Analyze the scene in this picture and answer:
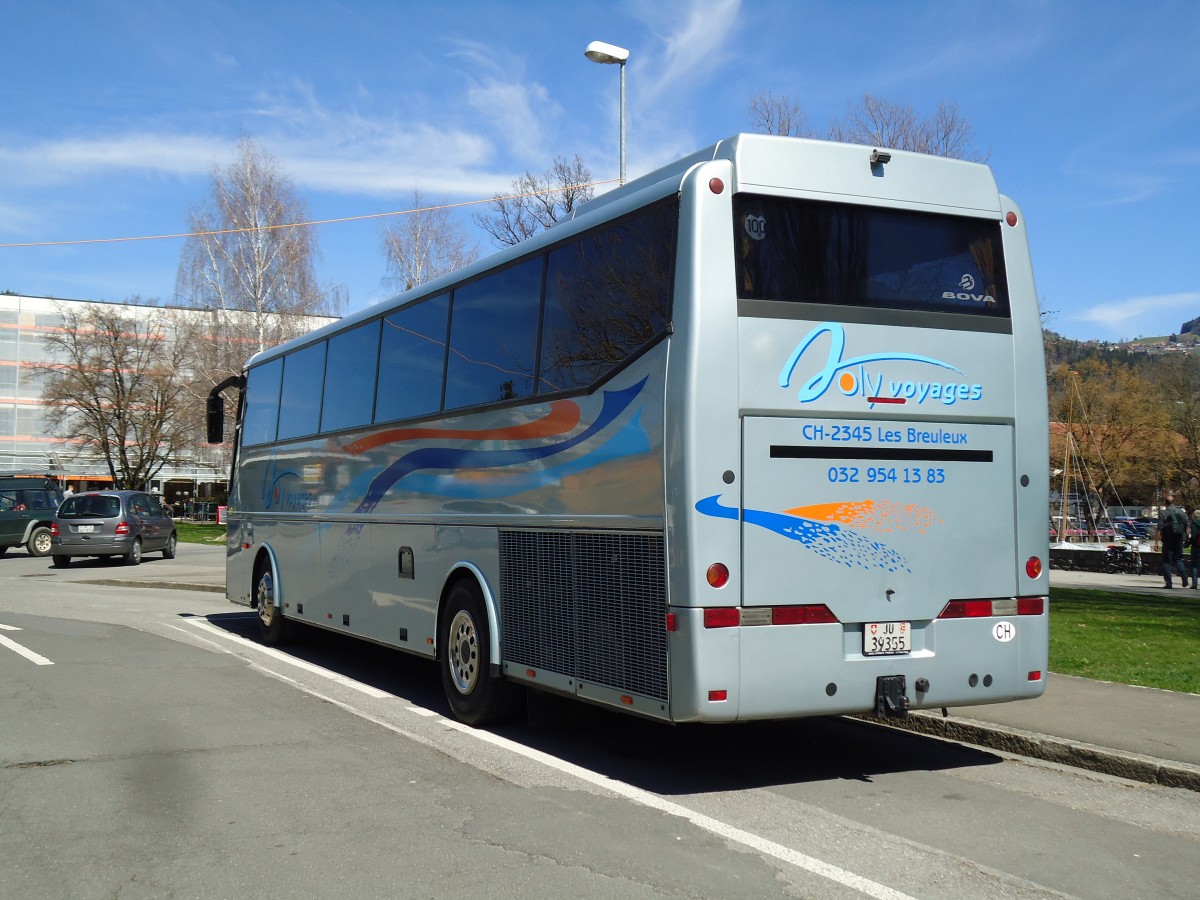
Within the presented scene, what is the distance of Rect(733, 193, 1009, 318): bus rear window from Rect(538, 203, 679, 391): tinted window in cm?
51

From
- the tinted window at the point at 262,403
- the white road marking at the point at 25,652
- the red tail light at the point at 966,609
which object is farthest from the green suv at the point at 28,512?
the red tail light at the point at 966,609

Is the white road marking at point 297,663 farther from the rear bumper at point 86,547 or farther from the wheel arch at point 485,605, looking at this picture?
the rear bumper at point 86,547

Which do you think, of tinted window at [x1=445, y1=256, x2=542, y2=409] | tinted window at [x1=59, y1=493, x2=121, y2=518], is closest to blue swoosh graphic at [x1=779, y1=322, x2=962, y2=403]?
tinted window at [x1=445, y1=256, x2=542, y2=409]

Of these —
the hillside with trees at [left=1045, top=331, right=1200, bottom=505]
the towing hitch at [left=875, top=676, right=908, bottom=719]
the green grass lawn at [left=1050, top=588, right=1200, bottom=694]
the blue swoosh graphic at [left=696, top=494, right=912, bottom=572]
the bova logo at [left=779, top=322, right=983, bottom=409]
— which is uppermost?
the hillside with trees at [left=1045, top=331, right=1200, bottom=505]

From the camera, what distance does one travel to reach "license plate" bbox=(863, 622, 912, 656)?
6773 mm

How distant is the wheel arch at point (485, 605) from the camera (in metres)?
8.39

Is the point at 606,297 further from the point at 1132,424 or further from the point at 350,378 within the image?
the point at 1132,424

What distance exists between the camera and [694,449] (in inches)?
252

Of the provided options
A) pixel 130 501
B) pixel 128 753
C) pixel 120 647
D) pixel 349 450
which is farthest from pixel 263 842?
pixel 130 501

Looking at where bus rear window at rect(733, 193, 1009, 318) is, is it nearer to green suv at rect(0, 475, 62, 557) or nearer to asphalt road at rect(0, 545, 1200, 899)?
asphalt road at rect(0, 545, 1200, 899)

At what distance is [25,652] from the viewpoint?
12.9 metres

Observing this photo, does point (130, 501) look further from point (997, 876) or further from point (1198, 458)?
point (1198, 458)

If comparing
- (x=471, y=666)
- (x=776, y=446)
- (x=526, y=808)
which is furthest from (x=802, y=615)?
(x=471, y=666)

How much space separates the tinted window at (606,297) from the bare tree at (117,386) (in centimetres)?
5027
